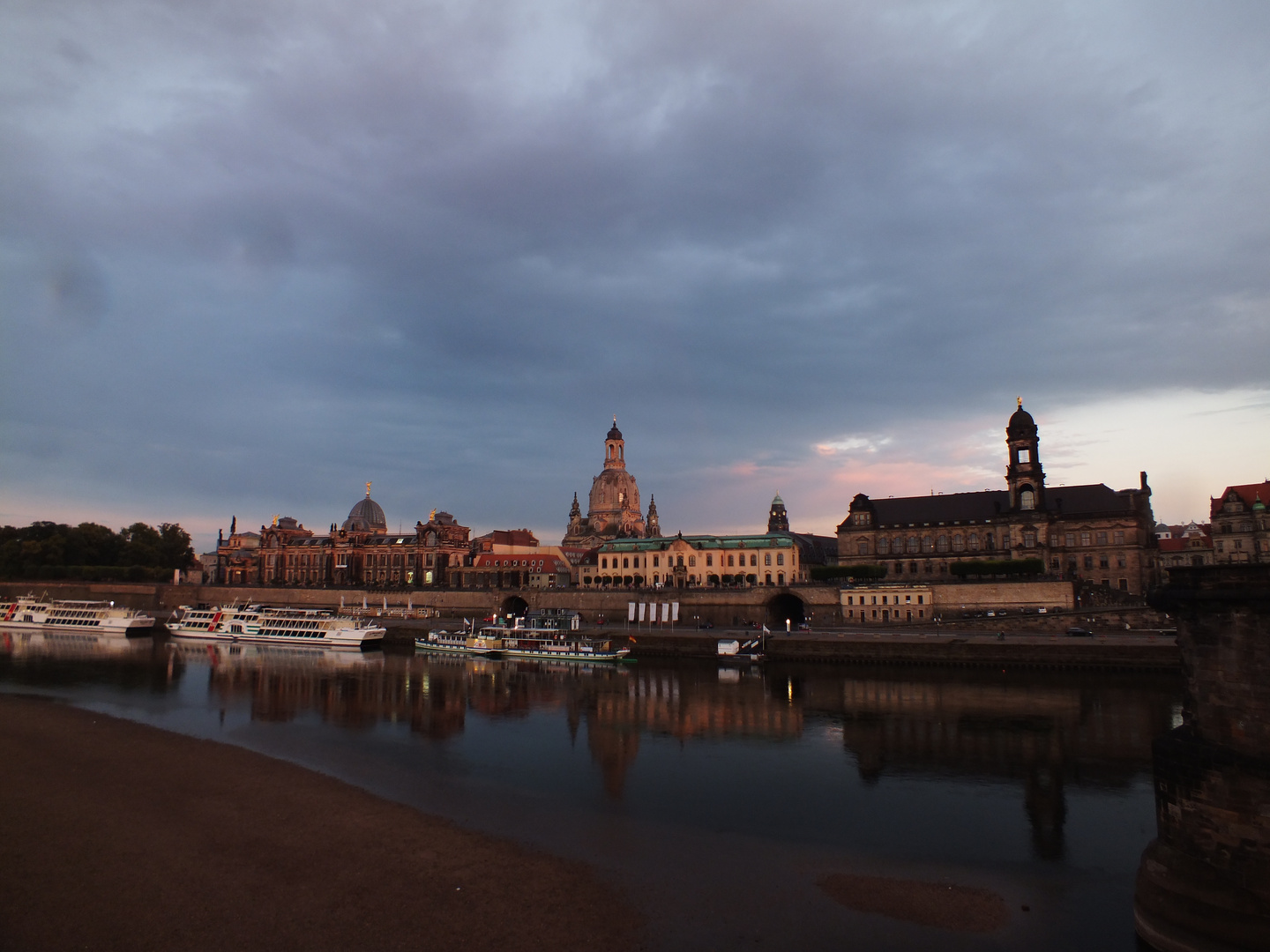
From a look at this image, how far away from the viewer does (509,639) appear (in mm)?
62938

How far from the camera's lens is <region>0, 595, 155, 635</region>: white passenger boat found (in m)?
77.5

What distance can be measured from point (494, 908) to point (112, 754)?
1891 cm

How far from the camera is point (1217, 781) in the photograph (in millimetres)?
11914

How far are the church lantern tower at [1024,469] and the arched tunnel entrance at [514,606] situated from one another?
55.0 m

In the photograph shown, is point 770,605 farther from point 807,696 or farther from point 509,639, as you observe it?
point 807,696

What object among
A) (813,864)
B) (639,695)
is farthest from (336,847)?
(639,695)


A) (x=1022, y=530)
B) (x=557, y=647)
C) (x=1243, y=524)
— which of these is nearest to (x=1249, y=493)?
(x=1243, y=524)

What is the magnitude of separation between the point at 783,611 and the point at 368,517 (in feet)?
292

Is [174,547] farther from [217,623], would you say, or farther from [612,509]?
[612,509]

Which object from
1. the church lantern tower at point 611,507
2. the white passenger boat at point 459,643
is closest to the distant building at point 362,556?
the church lantern tower at point 611,507

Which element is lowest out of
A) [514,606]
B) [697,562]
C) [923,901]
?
[923,901]

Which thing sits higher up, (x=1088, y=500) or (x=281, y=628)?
(x=1088, y=500)

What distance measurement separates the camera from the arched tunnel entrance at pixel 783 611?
73.4 m

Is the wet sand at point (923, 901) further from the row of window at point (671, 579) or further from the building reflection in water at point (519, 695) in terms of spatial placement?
the row of window at point (671, 579)
